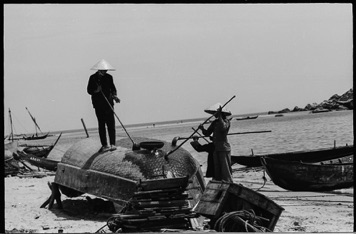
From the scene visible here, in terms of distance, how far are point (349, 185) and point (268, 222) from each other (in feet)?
22.5

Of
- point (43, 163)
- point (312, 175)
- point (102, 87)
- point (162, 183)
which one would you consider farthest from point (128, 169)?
point (43, 163)

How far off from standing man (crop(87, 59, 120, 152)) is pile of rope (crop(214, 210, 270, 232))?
155 inches

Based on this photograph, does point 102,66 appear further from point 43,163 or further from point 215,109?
point 43,163

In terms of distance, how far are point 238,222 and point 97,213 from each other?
423 centimetres

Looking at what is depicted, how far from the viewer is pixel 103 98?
1188 centimetres

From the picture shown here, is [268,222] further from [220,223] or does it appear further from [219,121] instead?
[219,121]

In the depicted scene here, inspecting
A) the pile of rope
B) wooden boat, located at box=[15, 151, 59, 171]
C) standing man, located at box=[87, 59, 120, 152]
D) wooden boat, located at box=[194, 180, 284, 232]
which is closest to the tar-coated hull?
standing man, located at box=[87, 59, 120, 152]

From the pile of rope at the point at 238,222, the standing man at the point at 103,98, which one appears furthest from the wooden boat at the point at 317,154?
the pile of rope at the point at 238,222

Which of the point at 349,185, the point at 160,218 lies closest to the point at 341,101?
the point at 349,185

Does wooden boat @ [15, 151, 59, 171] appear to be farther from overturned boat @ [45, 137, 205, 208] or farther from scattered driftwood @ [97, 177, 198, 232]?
scattered driftwood @ [97, 177, 198, 232]

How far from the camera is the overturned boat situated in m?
10.2

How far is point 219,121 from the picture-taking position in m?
11.3

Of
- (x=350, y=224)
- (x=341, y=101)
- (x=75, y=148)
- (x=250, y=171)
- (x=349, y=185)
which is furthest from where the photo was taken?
(x=341, y=101)

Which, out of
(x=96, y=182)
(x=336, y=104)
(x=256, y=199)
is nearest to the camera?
(x=256, y=199)
